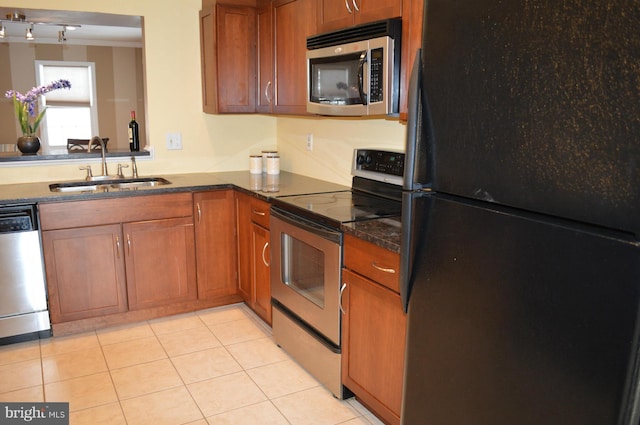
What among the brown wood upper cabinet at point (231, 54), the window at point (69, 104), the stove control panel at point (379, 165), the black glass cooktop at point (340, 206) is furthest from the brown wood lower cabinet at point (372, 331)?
the window at point (69, 104)

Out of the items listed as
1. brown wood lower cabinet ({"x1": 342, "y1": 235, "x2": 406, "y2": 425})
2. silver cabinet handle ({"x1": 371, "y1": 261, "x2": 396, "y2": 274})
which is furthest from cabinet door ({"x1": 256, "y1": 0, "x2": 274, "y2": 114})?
silver cabinet handle ({"x1": 371, "y1": 261, "x2": 396, "y2": 274})

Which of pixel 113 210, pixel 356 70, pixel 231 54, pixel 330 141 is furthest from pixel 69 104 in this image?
pixel 356 70

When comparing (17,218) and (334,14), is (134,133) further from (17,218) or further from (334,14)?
(334,14)

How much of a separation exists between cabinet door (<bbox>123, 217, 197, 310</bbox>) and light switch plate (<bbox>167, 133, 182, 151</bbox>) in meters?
0.73

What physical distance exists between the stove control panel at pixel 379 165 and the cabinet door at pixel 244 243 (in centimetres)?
72

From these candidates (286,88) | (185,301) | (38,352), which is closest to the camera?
(38,352)

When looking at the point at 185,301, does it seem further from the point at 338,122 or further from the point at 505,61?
the point at 505,61

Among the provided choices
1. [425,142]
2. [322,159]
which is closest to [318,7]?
[322,159]

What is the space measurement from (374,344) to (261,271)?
115 cm

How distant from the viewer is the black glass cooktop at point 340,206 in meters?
2.37

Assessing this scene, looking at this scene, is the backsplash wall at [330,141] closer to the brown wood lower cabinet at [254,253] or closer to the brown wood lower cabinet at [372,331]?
the brown wood lower cabinet at [254,253]

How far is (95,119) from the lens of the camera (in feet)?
26.8

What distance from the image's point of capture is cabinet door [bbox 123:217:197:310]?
3.20 m

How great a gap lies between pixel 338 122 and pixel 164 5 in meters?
1.50
